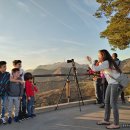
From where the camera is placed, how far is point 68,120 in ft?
30.3

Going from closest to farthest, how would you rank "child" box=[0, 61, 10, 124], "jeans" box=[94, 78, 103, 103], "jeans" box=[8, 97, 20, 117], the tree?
"child" box=[0, 61, 10, 124]
"jeans" box=[8, 97, 20, 117]
"jeans" box=[94, 78, 103, 103]
the tree

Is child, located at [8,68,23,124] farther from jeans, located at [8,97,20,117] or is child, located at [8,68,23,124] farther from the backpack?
the backpack

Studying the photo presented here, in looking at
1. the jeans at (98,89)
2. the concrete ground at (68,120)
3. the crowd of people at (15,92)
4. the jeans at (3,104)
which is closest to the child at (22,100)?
the crowd of people at (15,92)

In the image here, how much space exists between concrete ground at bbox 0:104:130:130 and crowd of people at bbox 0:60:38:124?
314 mm

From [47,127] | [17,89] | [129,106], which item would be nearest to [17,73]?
[17,89]

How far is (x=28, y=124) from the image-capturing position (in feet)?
28.7

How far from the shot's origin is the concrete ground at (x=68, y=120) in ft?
27.3

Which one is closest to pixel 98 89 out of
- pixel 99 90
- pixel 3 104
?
pixel 99 90

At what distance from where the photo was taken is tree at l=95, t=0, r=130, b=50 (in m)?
23.3

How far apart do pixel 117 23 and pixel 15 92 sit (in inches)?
627

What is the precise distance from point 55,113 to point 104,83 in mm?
2199

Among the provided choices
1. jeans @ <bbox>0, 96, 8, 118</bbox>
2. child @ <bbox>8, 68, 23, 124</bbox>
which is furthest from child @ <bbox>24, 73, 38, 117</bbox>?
jeans @ <bbox>0, 96, 8, 118</bbox>

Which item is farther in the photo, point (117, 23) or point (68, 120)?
point (117, 23)

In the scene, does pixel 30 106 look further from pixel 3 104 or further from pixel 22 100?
pixel 3 104
